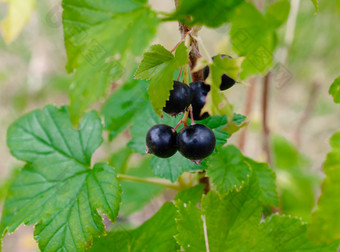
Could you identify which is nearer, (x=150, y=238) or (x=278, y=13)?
(x=150, y=238)

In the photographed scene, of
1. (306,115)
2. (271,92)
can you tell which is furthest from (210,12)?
(271,92)

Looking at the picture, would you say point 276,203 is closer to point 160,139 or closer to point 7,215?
point 160,139

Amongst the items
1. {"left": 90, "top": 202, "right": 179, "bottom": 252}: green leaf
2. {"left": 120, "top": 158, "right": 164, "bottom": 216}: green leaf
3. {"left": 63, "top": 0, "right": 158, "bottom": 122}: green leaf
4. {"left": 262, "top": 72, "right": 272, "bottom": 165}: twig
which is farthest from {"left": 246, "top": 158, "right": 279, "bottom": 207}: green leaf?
{"left": 120, "top": 158, "right": 164, "bottom": 216}: green leaf

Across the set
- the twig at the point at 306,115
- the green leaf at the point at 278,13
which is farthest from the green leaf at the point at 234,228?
the twig at the point at 306,115

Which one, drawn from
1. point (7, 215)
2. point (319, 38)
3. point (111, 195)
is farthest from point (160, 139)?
point (319, 38)

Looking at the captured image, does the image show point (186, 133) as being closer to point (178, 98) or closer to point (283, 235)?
point (178, 98)

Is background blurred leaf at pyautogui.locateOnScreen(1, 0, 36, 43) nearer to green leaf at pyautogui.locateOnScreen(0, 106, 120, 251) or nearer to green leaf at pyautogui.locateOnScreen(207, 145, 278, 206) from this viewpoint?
green leaf at pyautogui.locateOnScreen(0, 106, 120, 251)
